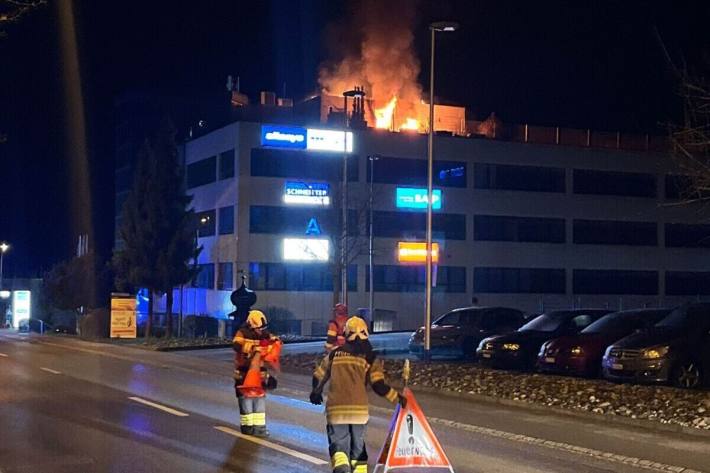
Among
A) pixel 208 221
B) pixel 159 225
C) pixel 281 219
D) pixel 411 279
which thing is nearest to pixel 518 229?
pixel 411 279

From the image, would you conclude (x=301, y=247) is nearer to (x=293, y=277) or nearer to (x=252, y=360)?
(x=293, y=277)

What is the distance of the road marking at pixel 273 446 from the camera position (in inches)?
402

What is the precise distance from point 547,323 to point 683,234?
1589 inches

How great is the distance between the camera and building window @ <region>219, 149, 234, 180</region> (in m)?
52.4

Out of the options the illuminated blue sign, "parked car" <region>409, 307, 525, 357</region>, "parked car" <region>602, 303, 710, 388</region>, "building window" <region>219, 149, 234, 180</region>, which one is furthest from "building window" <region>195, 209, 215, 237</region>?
"parked car" <region>602, 303, 710, 388</region>

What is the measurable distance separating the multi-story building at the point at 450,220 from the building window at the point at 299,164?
62 mm

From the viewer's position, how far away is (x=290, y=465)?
9914 millimetres

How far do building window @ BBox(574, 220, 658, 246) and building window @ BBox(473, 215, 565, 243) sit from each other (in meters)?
1.45

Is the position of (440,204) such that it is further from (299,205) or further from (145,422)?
(145,422)

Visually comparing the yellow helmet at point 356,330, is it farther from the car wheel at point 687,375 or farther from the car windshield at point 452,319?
the car windshield at point 452,319

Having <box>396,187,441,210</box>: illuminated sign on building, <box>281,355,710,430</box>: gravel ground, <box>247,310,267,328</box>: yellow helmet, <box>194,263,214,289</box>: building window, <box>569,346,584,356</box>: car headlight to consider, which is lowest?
<box>281,355,710,430</box>: gravel ground

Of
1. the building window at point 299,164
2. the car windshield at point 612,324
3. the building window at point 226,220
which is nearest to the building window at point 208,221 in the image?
the building window at point 226,220

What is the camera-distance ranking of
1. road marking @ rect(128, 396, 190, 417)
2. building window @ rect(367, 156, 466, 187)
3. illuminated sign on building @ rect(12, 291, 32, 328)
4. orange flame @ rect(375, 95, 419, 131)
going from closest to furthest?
1. road marking @ rect(128, 396, 190, 417)
2. building window @ rect(367, 156, 466, 187)
3. illuminated sign on building @ rect(12, 291, 32, 328)
4. orange flame @ rect(375, 95, 419, 131)

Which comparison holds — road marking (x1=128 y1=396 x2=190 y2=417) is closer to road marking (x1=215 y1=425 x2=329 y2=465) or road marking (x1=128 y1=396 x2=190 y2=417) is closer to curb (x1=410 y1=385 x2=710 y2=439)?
road marking (x1=215 y1=425 x2=329 y2=465)
